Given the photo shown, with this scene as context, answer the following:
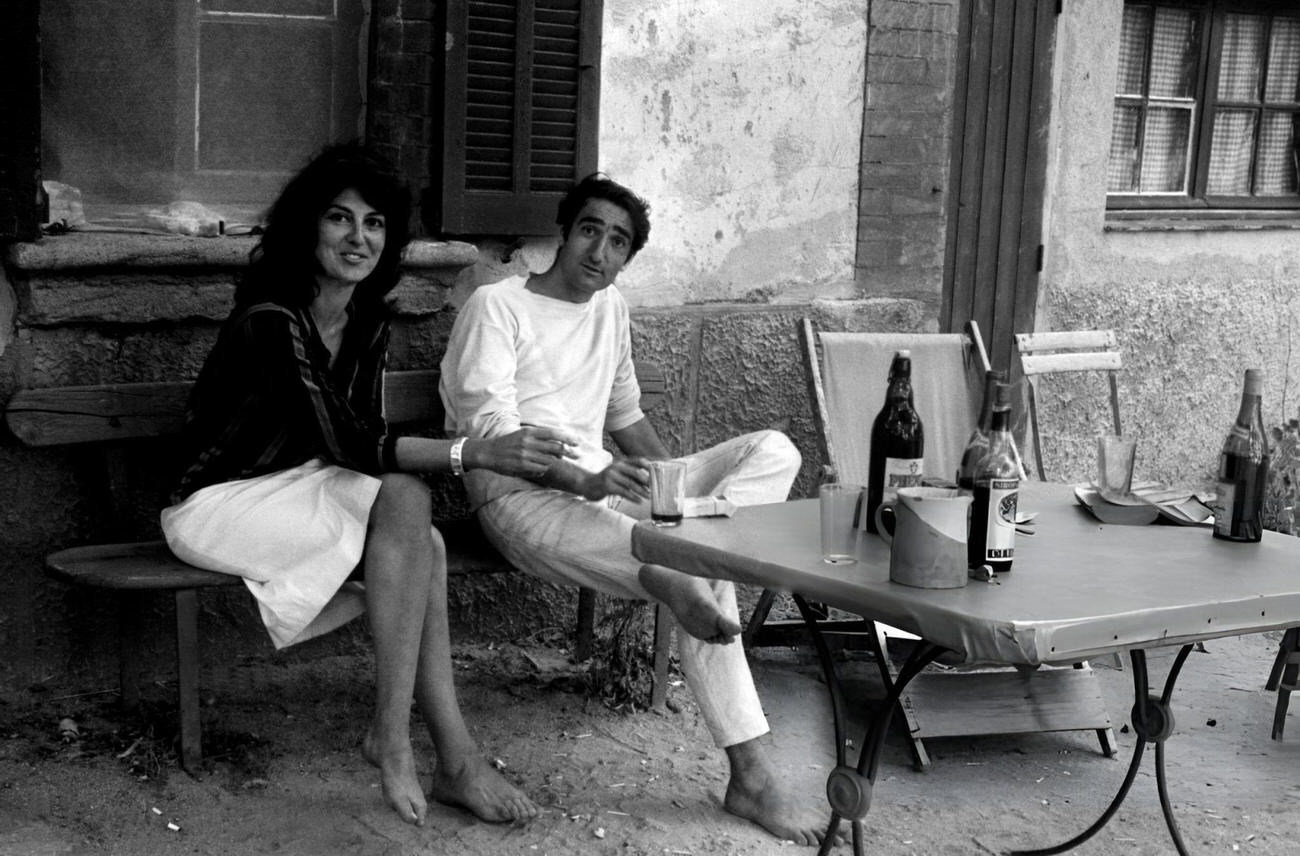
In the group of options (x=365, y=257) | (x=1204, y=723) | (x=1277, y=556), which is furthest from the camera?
(x=1204, y=723)

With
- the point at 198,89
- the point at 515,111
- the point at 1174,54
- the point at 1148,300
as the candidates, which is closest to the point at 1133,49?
the point at 1174,54

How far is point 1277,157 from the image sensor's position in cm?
684

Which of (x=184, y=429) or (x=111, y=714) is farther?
(x=111, y=714)

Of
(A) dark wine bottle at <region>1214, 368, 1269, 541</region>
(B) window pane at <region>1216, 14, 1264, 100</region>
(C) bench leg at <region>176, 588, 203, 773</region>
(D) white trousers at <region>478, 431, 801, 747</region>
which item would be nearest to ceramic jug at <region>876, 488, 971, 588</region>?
(A) dark wine bottle at <region>1214, 368, 1269, 541</region>

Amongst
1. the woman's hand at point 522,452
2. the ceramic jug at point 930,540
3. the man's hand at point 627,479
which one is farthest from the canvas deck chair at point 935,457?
the ceramic jug at point 930,540

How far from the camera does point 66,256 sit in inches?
151

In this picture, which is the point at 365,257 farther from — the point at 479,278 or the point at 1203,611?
the point at 1203,611

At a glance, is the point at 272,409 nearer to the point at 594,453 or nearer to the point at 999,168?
the point at 594,453

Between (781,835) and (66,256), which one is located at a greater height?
(66,256)

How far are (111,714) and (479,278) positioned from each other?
5.16 ft

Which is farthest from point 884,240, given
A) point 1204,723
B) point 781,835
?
point 781,835

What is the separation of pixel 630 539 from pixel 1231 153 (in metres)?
4.42

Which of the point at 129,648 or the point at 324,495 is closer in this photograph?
the point at 324,495

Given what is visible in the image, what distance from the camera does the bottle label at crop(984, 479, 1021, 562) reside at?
2.67 meters
